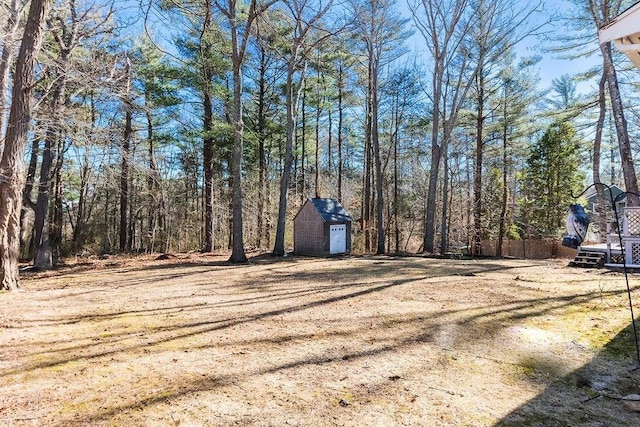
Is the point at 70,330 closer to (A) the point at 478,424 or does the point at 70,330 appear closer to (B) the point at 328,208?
(A) the point at 478,424

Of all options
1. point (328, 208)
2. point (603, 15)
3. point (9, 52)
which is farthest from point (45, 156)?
point (603, 15)

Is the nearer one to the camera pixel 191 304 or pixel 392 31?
pixel 191 304

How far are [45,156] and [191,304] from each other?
330 inches

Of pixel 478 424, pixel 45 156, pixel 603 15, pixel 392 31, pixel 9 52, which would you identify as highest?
pixel 392 31

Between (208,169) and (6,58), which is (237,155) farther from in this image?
(6,58)

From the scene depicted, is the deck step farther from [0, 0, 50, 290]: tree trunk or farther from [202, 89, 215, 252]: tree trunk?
[202, 89, 215, 252]: tree trunk

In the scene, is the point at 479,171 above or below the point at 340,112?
below

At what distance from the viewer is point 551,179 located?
60.0ft

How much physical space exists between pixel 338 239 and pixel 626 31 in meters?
11.6

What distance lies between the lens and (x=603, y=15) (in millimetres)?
11250

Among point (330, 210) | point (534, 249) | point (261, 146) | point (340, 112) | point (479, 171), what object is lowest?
point (534, 249)

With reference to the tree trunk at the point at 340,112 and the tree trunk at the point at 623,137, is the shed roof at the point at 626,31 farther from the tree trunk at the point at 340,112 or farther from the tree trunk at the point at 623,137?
the tree trunk at the point at 340,112

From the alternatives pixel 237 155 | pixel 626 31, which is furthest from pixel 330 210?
Answer: pixel 626 31

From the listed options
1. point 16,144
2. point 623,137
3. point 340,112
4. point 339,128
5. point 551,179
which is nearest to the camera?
point 16,144
